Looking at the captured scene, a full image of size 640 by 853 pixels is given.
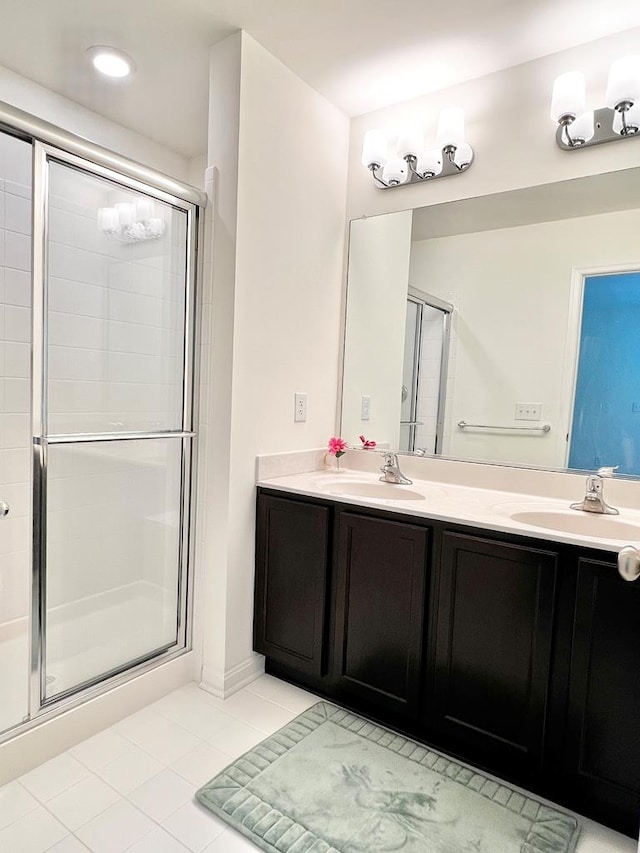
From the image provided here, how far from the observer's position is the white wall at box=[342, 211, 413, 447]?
8.06ft

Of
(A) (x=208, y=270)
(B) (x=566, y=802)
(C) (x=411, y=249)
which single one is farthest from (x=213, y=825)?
(C) (x=411, y=249)

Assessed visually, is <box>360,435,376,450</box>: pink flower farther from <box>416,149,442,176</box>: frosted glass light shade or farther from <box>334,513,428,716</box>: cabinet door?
<box>416,149,442,176</box>: frosted glass light shade

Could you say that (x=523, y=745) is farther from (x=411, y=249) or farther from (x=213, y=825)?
(x=411, y=249)

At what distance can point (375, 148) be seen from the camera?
229cm

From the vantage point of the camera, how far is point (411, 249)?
7.88ft

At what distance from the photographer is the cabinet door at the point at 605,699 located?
1.38 metres

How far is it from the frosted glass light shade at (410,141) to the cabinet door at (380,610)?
1577 mm

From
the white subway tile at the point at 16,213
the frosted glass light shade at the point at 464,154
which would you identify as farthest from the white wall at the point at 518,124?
the white subway tile at the point at 16,213

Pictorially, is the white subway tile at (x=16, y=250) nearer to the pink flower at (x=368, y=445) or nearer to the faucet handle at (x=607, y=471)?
the pink flower at (x=368, y=445)

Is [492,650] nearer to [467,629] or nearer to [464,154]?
[467,629]

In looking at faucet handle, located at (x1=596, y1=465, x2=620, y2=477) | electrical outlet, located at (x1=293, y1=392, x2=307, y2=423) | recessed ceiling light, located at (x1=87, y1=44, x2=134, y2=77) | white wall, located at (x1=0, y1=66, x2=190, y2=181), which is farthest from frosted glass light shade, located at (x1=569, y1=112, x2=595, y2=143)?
white wall, located at (x1=0, y1=66, x2=190, y2=181)

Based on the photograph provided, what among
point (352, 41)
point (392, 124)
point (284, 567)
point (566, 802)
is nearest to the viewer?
point (566, 802)

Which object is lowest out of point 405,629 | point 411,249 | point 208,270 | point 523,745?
point 523,745

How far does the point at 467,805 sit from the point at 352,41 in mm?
2638
